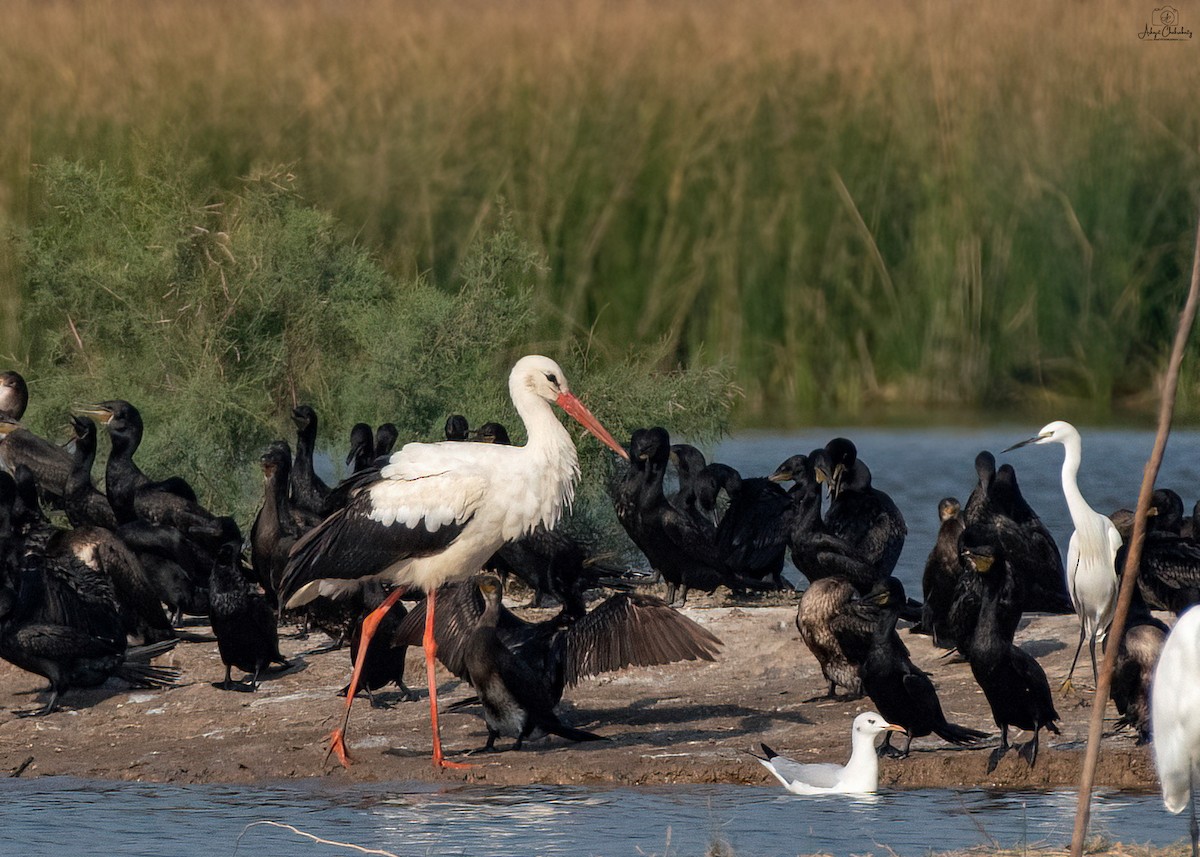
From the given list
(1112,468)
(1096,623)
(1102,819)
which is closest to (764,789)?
(1102,819)

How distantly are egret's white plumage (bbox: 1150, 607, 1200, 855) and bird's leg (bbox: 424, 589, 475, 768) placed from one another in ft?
10.2

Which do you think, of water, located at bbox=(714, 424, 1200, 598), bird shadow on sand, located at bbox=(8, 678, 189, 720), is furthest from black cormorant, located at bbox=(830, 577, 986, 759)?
water, located at bbox=(714, 424, 1200, 598)

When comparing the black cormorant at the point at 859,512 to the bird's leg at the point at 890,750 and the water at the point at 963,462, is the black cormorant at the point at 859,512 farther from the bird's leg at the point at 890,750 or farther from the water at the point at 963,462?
the water at the point at 963,462

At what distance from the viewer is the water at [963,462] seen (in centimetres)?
1445

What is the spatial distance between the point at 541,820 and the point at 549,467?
177 centimetres

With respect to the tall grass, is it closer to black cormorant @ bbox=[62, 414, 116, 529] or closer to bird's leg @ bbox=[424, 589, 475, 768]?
black cormorant @ bbox=[62, 414, 116, 529]

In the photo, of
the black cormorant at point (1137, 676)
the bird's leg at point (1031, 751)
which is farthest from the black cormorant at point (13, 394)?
the black cormorant at point (1137, 676)

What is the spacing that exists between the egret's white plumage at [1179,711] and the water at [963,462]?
25.2ft

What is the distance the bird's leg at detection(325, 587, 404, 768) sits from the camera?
8.52 metres

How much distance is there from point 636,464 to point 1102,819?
4.51 meters

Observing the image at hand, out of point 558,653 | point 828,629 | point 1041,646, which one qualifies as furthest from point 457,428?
point 1041,646

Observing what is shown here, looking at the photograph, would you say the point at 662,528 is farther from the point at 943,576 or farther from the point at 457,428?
the point at 943,576

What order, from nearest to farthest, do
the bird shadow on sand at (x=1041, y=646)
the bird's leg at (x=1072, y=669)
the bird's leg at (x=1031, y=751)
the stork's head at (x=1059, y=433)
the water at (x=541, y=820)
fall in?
the water at (x=541, y=820)
the bird's leg at (x=1031, y=751)
the bird's leg at (x=1072, y=669)
the bird shadow on sand at (x=1041, y=646)
the stork's head at (x=1059, y=433)

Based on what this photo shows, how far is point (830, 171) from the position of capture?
15.7 meters
